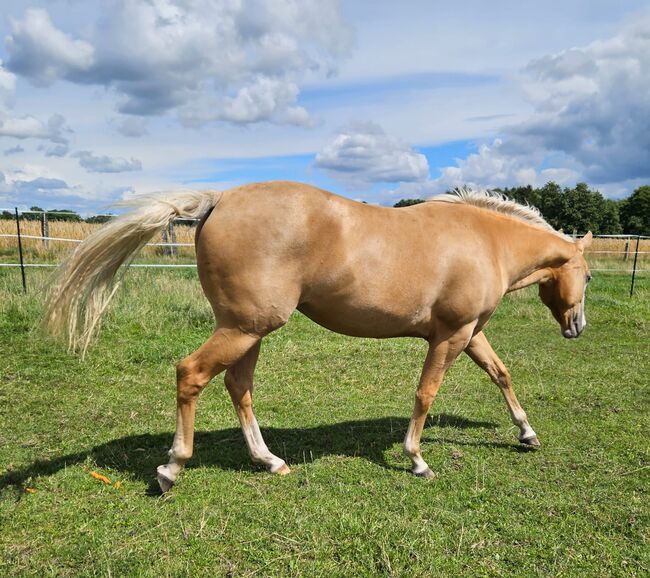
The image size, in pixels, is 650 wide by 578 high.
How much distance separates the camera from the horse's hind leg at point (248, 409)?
4.12 m

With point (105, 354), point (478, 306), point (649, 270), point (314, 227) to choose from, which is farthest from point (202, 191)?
point (649, 270)

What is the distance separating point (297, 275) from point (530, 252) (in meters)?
2.32

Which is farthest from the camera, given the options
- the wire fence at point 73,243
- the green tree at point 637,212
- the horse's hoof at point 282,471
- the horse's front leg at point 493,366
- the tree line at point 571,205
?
the green tree at point 637,212

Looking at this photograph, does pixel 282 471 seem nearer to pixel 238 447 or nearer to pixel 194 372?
pixel 238 447

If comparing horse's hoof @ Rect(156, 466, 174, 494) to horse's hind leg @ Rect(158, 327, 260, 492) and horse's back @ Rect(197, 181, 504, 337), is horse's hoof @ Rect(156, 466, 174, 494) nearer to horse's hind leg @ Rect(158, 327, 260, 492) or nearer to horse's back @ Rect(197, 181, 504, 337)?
horse's hind leg @ Rect(158, 327, 260, 492)

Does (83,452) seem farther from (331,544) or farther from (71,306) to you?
(331,544)

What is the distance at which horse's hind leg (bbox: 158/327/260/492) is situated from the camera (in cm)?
358

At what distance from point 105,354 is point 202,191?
412cm

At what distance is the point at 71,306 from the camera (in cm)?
371

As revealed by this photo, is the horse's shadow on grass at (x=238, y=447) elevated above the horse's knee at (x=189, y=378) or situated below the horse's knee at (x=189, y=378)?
below

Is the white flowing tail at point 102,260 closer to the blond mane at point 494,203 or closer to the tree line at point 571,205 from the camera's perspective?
the blond mane at point 494,203

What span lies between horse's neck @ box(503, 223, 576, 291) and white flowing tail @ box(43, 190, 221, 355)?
2563 mm

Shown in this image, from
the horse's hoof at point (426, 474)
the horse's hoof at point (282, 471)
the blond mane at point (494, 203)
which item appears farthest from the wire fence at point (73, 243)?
the horse's hoof at point (426, 474)

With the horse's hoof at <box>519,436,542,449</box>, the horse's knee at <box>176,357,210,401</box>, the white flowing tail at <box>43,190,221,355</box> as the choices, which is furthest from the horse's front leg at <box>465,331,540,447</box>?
the white flowing tail at <box>43,190,221,355</box>
